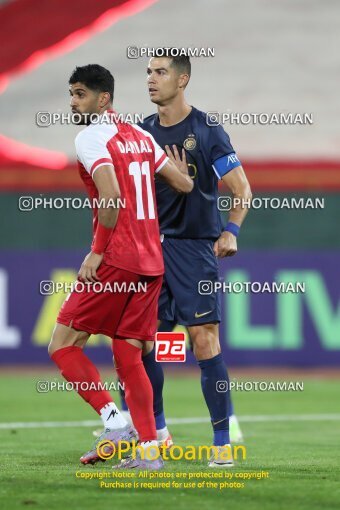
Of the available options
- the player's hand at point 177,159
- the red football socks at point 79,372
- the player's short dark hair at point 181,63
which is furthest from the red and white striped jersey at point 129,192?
the player's short dark hair at point 181,63

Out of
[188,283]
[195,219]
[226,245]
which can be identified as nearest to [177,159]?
[195,219]

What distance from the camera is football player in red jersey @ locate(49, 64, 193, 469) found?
606 centimetres

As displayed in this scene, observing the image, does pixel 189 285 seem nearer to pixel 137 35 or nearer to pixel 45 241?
pixel 45 241

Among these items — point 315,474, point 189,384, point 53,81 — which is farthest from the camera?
point 53,81

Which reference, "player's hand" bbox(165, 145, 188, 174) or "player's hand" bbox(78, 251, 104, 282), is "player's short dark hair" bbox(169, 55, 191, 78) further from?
"player's hand" bbox(78, 251, 104, 282)

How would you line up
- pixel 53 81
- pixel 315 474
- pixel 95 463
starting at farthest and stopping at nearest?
pixel 53 81 < pixel 95 463 < pixel 315 474

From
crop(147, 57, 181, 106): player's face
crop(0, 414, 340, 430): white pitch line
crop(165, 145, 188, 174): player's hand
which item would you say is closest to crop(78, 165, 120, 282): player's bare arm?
crop(165, 145, 188, 174): player's hand

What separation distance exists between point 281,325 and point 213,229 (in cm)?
812

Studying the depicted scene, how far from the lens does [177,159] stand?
6.74 metres

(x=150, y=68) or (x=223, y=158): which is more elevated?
(x=150, y=68)

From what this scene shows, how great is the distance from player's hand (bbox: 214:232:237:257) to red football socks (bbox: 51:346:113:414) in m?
0.96

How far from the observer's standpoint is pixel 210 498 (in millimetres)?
5117

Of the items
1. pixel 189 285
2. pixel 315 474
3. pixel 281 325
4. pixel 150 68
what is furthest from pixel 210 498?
pixel 281 325

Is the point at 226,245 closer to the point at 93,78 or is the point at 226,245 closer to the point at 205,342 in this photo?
the point at 205,342
